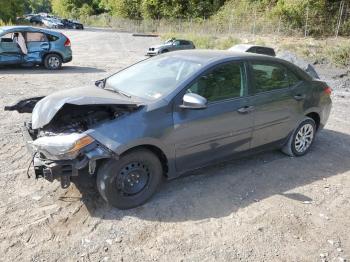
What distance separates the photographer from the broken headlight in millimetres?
3943

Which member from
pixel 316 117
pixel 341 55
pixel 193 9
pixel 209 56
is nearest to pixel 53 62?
pixel 209 56

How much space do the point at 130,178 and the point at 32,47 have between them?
11355 mm

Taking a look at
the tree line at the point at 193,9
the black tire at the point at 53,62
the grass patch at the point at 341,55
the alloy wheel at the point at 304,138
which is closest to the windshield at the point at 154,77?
the alloy wheel at the point at 304,138

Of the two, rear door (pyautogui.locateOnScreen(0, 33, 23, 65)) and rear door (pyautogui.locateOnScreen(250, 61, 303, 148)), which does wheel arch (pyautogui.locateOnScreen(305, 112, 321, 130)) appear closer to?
rear door (pyautogui.locateOnScreen(250, 61, 303, 148))

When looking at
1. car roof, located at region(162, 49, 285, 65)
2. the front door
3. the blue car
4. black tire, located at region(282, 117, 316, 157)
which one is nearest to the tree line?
the blue car

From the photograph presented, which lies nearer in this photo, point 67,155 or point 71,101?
point 67,155

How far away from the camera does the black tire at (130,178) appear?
4.14m

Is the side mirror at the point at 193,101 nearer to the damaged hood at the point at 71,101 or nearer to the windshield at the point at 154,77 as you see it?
the windshield at the point at 154,77

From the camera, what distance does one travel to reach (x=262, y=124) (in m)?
5.34

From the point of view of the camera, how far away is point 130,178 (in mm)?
4309

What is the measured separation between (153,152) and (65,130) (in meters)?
1.00

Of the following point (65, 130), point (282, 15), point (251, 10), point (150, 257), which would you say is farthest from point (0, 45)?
point (251, 10)

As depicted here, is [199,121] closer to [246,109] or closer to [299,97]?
[246,109]

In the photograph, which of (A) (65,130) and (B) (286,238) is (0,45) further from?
(B) (286,238)
